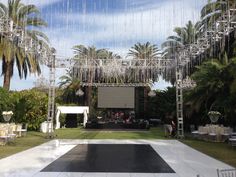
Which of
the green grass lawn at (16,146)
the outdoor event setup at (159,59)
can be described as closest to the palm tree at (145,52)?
the outdoor event setup at (159,59)

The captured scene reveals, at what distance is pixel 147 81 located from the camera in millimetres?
46969

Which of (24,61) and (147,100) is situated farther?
(147,100)

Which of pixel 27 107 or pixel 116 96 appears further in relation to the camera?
pixel 116 96

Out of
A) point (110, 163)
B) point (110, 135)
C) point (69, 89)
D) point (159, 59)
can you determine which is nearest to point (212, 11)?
point (159, 59)

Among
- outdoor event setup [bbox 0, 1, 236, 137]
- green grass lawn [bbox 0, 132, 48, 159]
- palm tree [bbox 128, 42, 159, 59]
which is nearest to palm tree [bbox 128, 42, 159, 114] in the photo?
palm tree [bbox 128, 42, 159, 59]

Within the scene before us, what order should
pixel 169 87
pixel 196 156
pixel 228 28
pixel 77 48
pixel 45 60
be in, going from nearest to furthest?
1. pixel 196 156
2. pixel 228 28
3. pixel 45 60
4. pixel 169 87
5. pixel 77 48

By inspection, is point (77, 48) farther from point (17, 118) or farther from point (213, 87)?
point (213, 87)

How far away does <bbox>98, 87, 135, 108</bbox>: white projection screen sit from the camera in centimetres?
4978

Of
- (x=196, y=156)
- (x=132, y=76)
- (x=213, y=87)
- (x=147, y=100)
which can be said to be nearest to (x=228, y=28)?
(x=196, y=156)

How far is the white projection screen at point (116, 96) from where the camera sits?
1960 inches

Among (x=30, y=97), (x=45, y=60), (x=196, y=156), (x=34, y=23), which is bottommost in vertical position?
(x=196, y=156)

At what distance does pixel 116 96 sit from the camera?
164 feet

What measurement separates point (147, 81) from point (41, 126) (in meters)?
17.2

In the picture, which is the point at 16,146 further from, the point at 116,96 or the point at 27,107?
the point at 116,96
